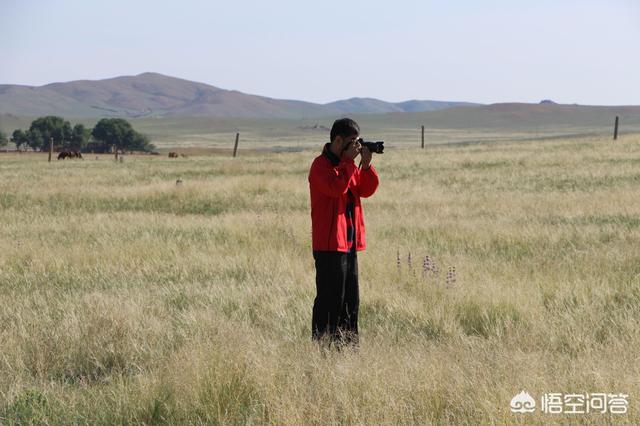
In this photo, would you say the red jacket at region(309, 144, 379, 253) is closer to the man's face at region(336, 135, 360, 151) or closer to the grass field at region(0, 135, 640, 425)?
the man's face at region(336, 135, 360, 151)

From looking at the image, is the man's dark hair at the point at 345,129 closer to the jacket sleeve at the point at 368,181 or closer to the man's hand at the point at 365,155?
the man's hand at the point at 365,155

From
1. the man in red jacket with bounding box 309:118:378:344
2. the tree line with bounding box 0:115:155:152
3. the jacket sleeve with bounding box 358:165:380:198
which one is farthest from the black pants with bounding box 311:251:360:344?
the tree line with bounding box 0:115:155:152

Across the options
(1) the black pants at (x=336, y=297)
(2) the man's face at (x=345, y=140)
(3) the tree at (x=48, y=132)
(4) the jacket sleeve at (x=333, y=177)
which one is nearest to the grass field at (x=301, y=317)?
(1) the black pants at (x=336, y=297)

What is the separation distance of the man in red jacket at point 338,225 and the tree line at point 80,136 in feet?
254

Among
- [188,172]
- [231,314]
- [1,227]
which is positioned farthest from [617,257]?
[188,172]

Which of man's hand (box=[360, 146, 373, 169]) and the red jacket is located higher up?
man's hand (box=[360, 146, 373, 169])

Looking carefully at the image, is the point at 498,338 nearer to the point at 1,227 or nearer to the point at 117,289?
the point at 117,289

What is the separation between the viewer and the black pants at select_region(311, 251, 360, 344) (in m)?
5.32

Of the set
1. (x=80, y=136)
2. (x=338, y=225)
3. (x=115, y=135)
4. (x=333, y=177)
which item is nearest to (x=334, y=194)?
(x=333, y=177)

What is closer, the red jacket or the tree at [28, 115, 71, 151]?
the red jacket

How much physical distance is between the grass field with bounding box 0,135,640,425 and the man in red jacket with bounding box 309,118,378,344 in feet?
0.92

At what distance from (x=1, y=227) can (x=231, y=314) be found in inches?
315

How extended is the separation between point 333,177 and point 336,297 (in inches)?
33.9

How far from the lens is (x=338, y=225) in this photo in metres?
5.28
